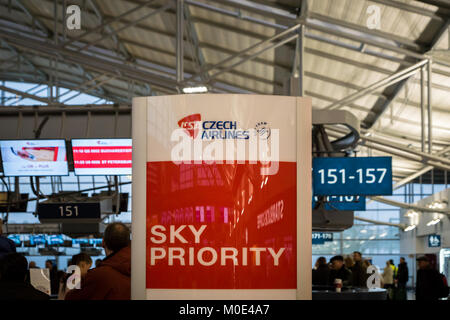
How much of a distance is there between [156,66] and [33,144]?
11.3 metres

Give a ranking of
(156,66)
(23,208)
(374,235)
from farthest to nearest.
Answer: (374,235), (156,66), (23,208)

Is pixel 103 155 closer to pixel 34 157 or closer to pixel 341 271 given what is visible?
pixel 34 157

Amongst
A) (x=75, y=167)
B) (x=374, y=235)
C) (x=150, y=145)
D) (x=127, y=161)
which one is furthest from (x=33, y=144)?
(x=374, y=235)

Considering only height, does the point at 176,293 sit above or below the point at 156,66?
below

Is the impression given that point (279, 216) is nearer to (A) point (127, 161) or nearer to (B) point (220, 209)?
(B) point (220, 209)

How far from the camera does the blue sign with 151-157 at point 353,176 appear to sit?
27.7 feet

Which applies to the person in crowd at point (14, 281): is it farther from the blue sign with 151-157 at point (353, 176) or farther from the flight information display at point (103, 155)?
the flight information display at point (103, 155)

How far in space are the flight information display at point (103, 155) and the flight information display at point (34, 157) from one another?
317mm

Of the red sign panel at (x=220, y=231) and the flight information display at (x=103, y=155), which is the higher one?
the flight information display at (x=103, y=155)

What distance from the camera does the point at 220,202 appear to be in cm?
273

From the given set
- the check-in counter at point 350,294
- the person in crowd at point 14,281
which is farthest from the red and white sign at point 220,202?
the check-in counter at point 350,294

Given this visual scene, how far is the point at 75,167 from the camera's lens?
13070 millimetres

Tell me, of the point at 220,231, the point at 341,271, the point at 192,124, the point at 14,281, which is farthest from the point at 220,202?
the point at 341,271

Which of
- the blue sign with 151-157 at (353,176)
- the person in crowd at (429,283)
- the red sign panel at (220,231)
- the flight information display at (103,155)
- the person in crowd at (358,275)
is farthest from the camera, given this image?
the person in crowd at (358,275)
